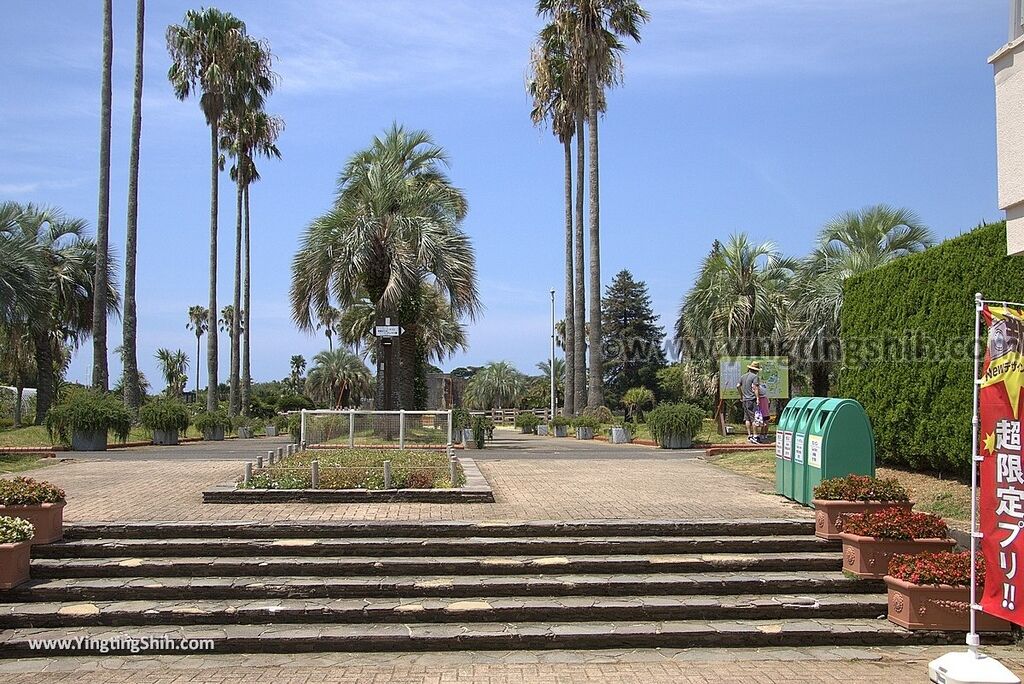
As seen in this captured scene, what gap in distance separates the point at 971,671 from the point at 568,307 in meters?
30.3

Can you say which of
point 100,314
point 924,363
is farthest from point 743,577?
point 100,314

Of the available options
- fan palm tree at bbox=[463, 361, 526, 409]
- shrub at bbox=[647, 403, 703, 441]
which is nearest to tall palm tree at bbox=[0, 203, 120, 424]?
shrub at bbox=[647, 403, 703, 441]

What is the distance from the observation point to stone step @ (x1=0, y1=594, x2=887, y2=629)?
7750mm

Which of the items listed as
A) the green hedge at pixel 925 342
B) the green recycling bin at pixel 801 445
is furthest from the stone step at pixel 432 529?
the green hedge at pixel 925 342

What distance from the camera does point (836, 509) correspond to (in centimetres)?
931

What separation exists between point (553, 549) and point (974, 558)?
380 cm

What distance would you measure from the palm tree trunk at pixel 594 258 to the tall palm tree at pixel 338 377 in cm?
3331

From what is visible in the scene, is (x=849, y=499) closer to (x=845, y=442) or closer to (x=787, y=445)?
(x=845, y=442)

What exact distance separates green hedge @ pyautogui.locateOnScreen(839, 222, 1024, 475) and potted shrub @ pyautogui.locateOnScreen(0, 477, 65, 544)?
10.3m

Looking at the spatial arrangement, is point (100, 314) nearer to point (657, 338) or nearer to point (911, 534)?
point (911, 534)

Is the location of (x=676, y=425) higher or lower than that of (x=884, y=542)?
higher

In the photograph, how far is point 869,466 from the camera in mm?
10398

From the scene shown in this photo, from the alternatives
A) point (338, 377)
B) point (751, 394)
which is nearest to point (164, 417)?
point (751, 394)

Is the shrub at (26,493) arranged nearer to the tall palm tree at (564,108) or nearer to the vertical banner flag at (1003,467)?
the vertical banner flag at (1003,467)
